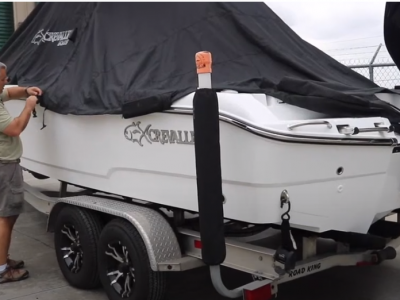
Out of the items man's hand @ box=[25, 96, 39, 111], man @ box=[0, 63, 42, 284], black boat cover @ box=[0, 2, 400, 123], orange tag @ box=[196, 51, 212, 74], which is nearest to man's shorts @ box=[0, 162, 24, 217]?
man @ box=[0, 63, 42, 284]

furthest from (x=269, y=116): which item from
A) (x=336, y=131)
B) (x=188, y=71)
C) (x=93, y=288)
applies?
(x=93, y=288)

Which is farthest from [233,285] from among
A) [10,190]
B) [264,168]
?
[10,190]

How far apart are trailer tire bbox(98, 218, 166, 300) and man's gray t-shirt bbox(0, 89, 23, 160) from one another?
1.27 metres

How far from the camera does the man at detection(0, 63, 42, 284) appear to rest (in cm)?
494

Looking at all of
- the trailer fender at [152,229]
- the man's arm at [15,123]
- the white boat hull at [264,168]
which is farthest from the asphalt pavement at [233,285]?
the man's arm at [15,123]

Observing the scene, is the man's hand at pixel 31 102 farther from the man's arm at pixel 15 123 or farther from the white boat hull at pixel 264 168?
the white boat hull at pixel 264 168

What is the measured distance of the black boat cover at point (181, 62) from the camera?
154 inches

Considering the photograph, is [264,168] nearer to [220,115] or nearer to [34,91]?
[220,115]

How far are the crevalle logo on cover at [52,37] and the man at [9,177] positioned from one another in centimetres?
55

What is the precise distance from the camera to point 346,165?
3607 mm

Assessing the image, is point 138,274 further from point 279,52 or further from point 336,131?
point 279,52

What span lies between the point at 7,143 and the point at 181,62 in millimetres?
1799

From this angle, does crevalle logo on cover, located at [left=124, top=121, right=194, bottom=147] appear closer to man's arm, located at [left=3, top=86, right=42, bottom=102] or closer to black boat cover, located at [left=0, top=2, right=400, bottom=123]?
black boat cover, located at [left=0, top=2, right=400, bottom=123]

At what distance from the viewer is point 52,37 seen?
5.61 m
